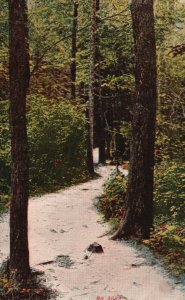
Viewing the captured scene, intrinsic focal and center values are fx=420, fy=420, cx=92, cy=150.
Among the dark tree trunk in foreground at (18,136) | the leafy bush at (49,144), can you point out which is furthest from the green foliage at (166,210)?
the leafy bush at (49,144)

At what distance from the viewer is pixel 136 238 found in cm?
912

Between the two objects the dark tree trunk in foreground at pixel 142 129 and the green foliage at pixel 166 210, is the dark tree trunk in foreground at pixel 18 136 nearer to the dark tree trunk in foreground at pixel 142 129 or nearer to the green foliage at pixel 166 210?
the green foliage at pixel 166 210

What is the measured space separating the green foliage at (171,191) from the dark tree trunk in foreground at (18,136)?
384 centimetres

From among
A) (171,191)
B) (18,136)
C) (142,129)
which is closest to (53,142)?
(171,191)

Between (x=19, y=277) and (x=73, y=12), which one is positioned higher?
(x=73, y=12)

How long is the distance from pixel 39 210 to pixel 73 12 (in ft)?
40.8

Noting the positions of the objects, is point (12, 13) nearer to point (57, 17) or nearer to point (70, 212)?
point (70, 212)

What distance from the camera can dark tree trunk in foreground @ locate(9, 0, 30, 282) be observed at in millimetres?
6508

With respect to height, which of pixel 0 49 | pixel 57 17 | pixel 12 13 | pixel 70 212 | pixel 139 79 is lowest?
pixel 70 212

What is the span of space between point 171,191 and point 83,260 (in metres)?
2.69

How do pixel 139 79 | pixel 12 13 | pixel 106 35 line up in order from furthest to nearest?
pixel 106 35 → pixel 139 79 → pixel 12 13

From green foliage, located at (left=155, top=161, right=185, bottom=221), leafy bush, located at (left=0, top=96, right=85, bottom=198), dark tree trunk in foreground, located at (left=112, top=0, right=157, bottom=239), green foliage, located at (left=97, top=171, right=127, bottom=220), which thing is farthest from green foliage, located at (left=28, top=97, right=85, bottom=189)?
dark tree trunk in foreground, located at (left=112, top=0, right=157, bottom=239)

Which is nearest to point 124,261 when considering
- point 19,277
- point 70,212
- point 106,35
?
point 19,277

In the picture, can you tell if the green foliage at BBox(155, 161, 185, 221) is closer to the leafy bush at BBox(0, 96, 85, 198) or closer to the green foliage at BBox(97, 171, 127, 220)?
the green foliage at BBox(97, 171, 127, 220)
